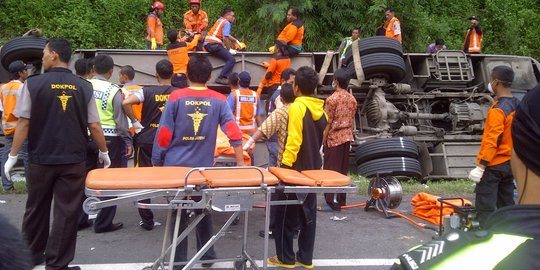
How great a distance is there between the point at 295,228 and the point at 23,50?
675 centimetres

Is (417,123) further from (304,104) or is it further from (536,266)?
(536,266)

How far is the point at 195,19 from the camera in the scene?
1117 cm

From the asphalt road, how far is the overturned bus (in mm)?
2120

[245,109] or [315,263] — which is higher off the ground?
[245,109]

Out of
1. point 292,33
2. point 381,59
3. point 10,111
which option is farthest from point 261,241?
point 292,33

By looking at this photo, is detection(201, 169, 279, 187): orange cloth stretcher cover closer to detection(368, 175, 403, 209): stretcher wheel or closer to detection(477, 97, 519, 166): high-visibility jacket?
detection(477, 97, 519, 166): high-visibility jacket

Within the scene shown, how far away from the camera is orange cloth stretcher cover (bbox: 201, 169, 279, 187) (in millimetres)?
3484

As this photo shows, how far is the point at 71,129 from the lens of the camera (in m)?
4.33

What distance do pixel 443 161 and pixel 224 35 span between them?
4.58 meters

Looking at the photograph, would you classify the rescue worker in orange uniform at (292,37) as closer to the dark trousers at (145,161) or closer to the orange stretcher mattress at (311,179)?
the dark trousers at (145,161)

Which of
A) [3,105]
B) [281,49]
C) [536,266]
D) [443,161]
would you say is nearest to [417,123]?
[443,161]

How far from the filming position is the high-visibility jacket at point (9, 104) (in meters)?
7.00

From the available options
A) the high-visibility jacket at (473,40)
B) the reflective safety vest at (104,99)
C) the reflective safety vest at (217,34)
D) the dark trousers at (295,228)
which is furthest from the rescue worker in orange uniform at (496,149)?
the high-visibility jacket at (473,40)

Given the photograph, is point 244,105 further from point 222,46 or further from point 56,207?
point 56,207
